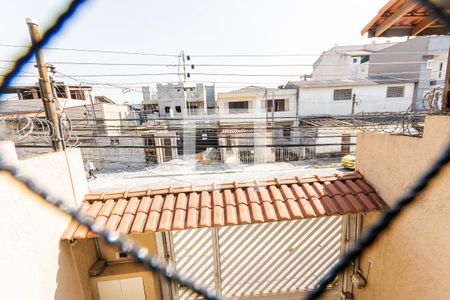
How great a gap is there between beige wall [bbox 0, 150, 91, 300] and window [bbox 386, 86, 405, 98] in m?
22.1

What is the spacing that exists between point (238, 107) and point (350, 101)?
29.6ft

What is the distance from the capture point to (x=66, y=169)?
2928 millimetres

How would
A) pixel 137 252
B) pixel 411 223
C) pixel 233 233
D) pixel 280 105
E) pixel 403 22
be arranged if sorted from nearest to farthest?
pixel 137 252 → pixel 411 223 → pixel 403 22 → pixel 233 233 → pixel 280 105

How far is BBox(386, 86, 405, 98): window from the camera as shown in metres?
17.8

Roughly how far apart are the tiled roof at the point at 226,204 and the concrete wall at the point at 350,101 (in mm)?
15636

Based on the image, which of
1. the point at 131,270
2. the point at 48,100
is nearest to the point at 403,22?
the point at 48,100

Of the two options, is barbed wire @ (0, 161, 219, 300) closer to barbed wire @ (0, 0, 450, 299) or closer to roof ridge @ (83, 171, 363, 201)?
barbed wire @ (0, 0, 450, 299)

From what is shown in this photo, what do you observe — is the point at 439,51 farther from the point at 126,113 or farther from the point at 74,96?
the point at 74,96

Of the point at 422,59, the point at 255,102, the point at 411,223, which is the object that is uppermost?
the point at 422,59

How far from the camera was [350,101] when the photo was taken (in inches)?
696

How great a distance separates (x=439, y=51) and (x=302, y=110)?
11904 millimetres

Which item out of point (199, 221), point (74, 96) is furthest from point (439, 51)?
point (74, 96)

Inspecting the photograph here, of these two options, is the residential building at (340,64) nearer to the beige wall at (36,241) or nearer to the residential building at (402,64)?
the residential building at (402,64)

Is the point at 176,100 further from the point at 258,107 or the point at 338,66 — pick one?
the point at 338,66
